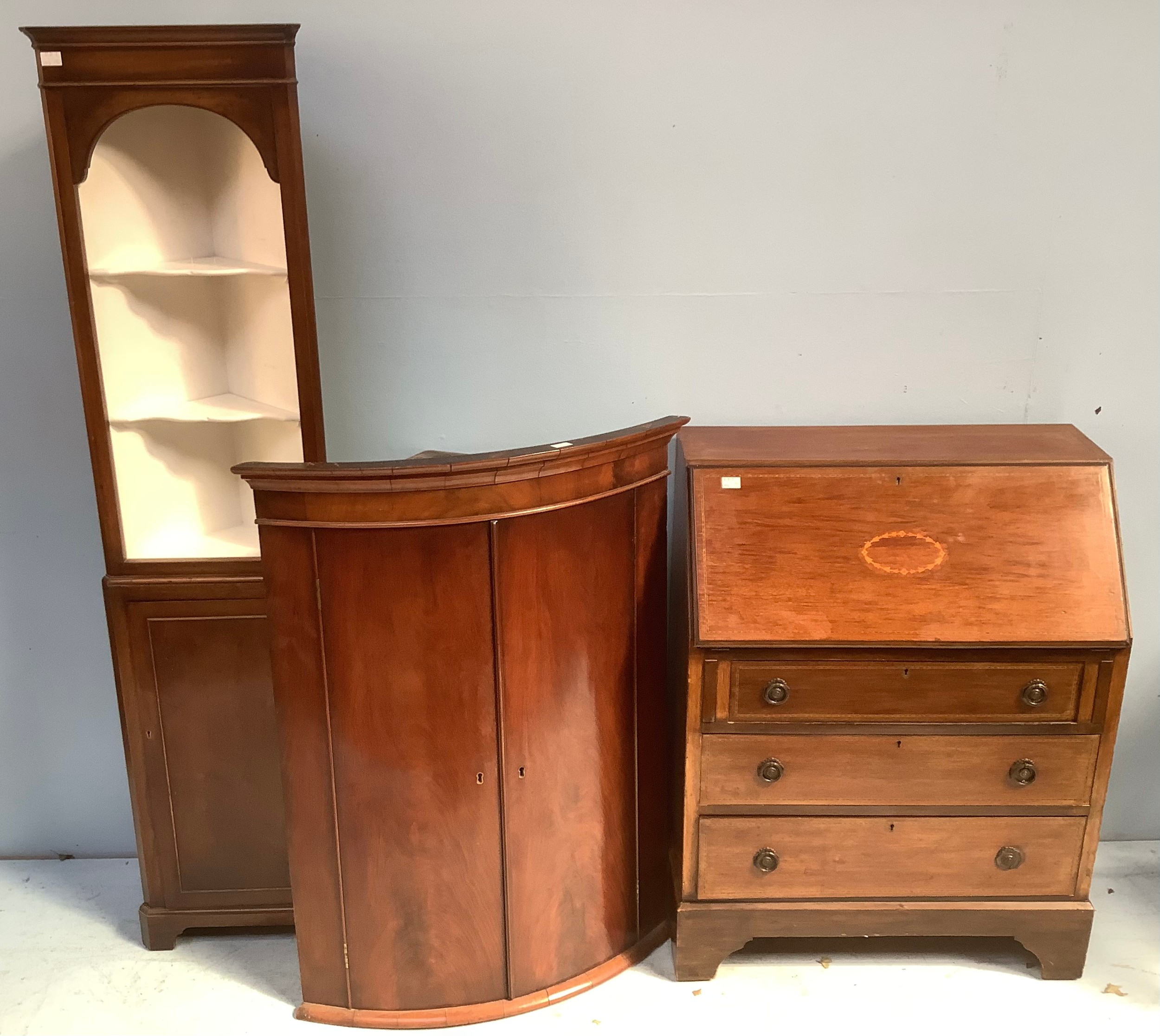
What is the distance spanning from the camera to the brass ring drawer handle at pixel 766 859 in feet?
8.32

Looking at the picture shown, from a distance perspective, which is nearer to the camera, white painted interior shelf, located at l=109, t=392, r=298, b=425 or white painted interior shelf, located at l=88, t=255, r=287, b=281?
white painted interior shelf, located at l=88, t=255, r=287, b=281

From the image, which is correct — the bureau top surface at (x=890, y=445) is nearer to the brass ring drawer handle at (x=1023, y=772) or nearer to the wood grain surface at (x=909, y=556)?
the wood grain surface at (x=909, y=556)

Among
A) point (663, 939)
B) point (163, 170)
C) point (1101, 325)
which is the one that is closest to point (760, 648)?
point (663, 939)

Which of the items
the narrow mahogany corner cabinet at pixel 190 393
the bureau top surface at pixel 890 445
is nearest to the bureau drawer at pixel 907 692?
Answer: the bureau top surface at pixel 890 445

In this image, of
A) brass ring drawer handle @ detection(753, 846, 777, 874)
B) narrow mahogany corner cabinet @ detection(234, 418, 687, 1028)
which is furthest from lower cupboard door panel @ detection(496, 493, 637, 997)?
brass ring drawer handle @ detection(753, 846, 777, 874)

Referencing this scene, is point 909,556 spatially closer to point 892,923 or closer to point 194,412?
point 892,923

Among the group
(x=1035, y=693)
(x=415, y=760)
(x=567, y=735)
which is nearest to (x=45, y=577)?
(x=415, y=760)

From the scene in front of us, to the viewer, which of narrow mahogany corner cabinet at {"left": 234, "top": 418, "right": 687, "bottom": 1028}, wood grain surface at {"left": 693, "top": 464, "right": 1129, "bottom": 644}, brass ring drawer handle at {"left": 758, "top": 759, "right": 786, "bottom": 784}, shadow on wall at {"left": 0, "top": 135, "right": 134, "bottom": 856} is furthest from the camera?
shadow on wall at {"left": 0, "top": 135, "right": 134, "bottom": 856}

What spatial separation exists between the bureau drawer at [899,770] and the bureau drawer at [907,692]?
5cm

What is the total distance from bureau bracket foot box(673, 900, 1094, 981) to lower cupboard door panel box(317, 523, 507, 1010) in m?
0.48

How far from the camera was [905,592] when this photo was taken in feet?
7.87

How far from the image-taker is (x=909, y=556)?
242 centimetres

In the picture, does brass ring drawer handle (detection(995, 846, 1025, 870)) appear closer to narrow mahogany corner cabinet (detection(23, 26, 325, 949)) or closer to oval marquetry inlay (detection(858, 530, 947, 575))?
oval marquetry inlay (detection(858, 530, 947, 575))

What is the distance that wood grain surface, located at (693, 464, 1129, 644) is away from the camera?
2371 millimetres
